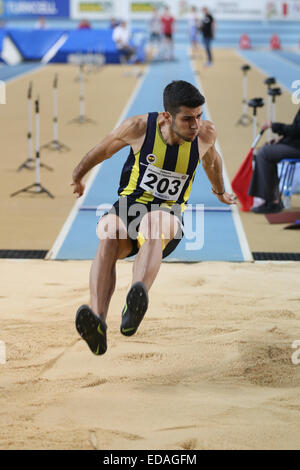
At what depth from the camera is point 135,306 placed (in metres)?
4.67

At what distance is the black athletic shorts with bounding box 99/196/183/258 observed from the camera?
17.0ft

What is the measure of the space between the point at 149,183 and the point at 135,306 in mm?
1029

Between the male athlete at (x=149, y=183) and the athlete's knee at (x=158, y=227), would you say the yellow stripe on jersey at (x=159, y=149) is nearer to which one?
the male athlete at (x=149, y=183)

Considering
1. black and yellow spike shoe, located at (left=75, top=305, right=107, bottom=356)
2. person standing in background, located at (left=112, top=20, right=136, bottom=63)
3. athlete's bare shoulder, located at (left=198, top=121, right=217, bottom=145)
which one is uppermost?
athlete's bare shoulder, located at (left=198, top=121, right=217, bottom=145)

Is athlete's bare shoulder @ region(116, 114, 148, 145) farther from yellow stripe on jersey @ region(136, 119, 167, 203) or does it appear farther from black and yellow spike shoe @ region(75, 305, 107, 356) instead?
black and yellow spike shoe @ region(75, 305, 107, 356)

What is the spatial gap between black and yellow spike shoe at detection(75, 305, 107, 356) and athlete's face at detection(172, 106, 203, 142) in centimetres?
127

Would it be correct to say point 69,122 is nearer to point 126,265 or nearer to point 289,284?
point 126,265

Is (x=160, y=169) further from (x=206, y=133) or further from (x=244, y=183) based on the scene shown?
(x=244, y=183)

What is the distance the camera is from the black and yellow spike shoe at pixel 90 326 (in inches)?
183

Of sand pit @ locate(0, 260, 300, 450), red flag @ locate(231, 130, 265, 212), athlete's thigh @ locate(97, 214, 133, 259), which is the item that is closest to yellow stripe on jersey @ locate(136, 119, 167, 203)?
athlete's thigh @ locate(97, 214, 133, 259)

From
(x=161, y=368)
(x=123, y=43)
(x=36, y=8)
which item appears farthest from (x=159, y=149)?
(x=36, y=8)

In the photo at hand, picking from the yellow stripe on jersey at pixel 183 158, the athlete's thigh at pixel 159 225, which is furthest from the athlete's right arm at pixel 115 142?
the athlete's thigh at pixel 159 225

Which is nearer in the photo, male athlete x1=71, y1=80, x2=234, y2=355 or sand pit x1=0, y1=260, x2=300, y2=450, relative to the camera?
sand pit x1=0, y1=260, x2=300, y2=450

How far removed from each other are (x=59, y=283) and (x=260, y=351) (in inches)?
88.2
